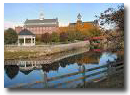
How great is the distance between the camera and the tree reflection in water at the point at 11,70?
4436mm

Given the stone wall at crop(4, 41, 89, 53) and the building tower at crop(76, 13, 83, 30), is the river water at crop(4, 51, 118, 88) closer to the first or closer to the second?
the stone wall at crop(4, 41, 89, 53)

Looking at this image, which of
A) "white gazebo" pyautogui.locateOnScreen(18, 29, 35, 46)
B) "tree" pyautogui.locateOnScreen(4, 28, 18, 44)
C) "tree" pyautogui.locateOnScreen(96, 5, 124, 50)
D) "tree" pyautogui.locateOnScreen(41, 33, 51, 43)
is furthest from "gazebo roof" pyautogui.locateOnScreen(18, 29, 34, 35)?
"tree" pyautogui.locateOnScreen(96, 5, 124, 50)

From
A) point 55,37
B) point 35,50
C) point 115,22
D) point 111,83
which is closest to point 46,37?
point 55,37

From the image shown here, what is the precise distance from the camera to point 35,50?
4645 mm

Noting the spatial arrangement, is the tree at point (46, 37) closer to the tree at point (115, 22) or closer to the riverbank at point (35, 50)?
the riverbank at point (35, 50)

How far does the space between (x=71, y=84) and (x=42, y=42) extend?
3.88 ft

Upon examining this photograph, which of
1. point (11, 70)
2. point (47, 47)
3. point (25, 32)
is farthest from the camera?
point (47, 47)

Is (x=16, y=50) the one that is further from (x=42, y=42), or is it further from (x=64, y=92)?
(x=64, y=92)

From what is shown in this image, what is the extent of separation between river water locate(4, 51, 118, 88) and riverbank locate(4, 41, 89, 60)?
0.70 ft

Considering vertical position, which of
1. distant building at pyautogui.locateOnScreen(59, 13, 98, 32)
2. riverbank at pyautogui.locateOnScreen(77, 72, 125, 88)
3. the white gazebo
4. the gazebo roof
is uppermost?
distant building at pyautogui.locateOnScreen(59, 13, 98, 32)

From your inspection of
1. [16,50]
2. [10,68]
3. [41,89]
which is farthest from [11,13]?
[41,89]

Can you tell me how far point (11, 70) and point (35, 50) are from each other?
27.7 inches

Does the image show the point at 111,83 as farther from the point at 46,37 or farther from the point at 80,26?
the point at 46,37

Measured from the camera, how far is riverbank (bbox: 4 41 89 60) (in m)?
4.54
